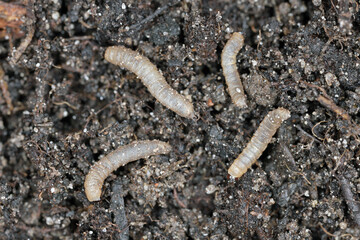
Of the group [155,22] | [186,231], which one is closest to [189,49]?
[155,22]

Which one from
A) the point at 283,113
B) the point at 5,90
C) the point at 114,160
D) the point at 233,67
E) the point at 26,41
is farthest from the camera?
the point at 5,90

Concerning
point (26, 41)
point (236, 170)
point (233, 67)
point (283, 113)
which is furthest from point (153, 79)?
point (26, 41)

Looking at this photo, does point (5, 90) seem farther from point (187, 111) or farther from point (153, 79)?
point (187, 111)

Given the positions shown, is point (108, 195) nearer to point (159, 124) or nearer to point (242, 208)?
point (159, 124)

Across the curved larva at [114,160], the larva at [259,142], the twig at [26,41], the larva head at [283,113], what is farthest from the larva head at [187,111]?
the twig at [26,41]

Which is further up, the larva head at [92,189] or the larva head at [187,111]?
the larva head at [187,111]

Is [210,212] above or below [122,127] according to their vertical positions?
below

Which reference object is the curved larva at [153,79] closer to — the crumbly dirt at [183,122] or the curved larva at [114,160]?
the crumbly dirt at [183,122]
